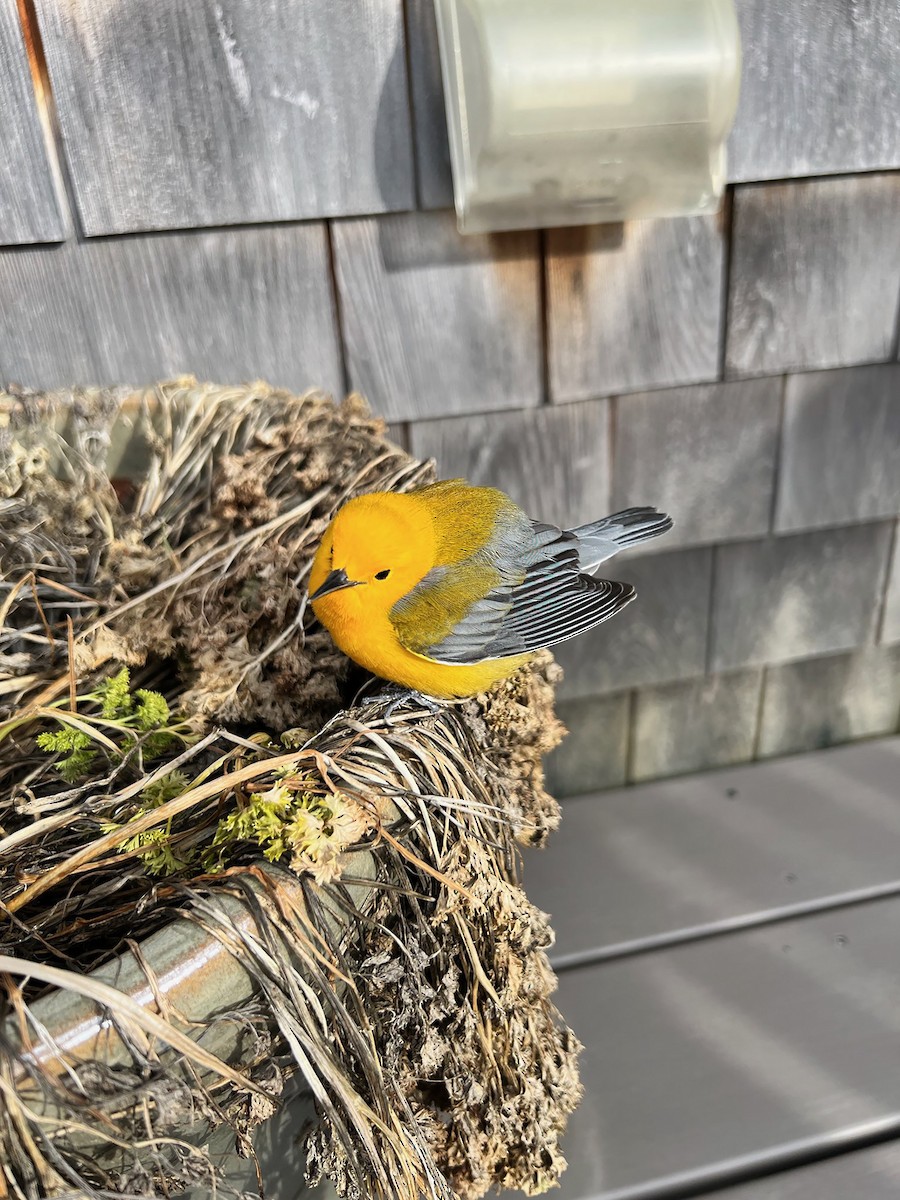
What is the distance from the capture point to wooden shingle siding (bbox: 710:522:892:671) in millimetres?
1197

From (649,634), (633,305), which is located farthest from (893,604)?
(633,305)

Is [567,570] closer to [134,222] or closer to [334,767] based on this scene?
[334,767]

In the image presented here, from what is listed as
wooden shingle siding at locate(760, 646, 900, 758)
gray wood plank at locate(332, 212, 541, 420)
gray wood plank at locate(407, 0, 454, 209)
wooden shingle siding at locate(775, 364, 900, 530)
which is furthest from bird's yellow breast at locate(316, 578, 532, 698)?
wooden shingle siding at locate(760, 646, 900, 758)

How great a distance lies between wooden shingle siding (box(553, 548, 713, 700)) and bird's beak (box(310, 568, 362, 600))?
0.61m

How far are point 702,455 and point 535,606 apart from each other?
0.56m

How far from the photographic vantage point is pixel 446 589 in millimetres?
626

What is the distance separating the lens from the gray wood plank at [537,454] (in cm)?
99

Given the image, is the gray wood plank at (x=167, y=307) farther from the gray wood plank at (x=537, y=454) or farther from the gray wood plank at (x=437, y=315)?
the gray wood plank at (x=537, y=454)

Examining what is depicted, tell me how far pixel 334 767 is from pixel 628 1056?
612 mm

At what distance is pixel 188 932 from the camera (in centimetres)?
36

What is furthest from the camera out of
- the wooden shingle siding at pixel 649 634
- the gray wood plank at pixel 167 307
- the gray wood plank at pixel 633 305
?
the wooden shingle siding at pixel 649 634

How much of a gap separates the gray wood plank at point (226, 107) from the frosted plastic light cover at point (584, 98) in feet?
0.28

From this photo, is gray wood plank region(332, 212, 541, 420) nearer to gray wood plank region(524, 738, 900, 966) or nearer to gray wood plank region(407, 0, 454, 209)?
gray wood plank region(407, 0, 454, 209)

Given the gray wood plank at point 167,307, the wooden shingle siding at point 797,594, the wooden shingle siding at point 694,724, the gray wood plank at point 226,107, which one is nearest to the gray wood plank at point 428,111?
the gray wood plank at point 226,107
